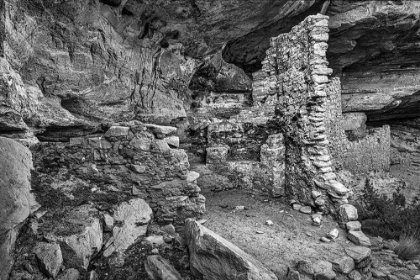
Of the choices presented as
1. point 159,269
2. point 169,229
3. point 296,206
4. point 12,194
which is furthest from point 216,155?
point 12,194

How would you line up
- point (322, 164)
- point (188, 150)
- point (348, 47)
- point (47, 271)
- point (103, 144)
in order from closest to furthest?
point (47, 271), point (103, 144), point (322, 164), point (188, 150), point (348, 47)

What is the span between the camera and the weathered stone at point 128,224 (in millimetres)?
3418

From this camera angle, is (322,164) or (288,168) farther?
(288,168)

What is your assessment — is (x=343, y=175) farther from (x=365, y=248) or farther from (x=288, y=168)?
(x=365, y=248)

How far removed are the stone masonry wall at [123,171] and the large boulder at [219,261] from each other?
817 millimetres

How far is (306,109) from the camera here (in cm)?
550

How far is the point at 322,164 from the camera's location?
5219mm

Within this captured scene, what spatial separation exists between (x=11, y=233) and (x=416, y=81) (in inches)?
466

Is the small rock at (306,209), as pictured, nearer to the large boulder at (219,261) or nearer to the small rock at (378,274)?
the small rock at (378,274)

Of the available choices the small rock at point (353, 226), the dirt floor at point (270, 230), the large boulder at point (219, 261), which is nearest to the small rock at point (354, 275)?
the dirt floor at point (270, 230)

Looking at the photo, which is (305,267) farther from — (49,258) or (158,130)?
(49,258)

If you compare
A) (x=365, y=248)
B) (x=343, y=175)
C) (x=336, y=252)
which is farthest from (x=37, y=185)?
(x=343, y=175)

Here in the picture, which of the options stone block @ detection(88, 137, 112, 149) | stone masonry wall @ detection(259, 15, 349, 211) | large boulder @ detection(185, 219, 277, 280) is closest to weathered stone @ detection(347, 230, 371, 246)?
stone masonry wall @ detection(259, 15, 349, 211)

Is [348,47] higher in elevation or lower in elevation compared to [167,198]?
higher
